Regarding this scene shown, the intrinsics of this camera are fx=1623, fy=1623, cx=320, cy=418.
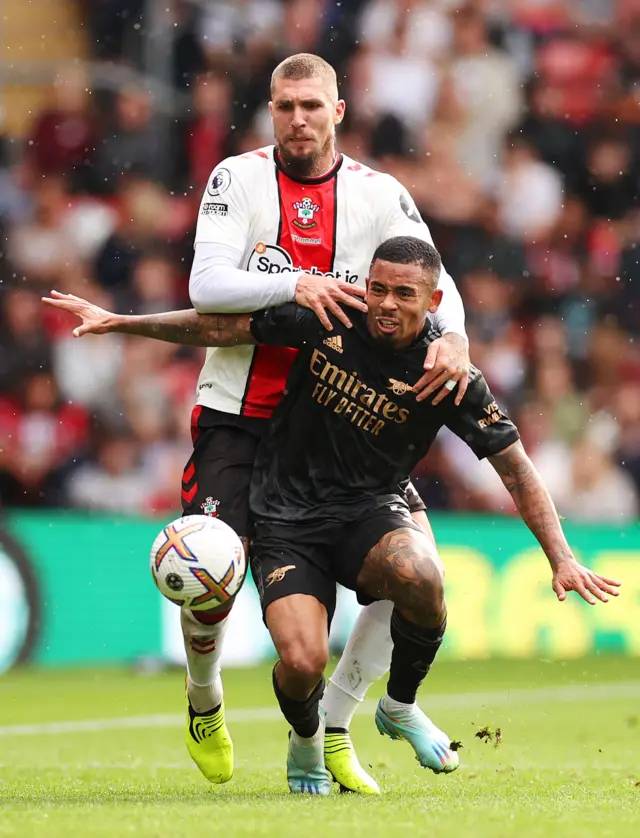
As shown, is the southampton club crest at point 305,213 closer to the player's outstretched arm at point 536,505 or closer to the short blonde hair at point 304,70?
the short blonde hair at point 304,70

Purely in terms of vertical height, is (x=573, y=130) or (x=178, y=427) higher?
→ (x=573, y=130)

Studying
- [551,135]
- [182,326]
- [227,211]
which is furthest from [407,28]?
[182,326]

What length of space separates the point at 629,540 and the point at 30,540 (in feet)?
17.4

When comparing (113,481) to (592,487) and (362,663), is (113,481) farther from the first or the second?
(362,663)

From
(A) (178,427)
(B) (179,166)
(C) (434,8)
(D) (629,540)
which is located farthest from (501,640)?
(C) (434,8)

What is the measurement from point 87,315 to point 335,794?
7.25ft

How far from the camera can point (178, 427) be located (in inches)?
534

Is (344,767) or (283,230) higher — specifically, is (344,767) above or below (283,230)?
below

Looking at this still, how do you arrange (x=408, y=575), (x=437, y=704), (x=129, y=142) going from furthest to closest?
(x=129, y=142), (x=437, y=704), (x=408, y=575)

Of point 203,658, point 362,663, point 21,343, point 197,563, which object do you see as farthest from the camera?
point 21,343

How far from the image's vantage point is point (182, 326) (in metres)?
6.69

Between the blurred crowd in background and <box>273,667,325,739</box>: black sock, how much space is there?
266 inches

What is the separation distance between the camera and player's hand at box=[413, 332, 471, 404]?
6379 mm

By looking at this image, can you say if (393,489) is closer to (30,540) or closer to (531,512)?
(531,512)
